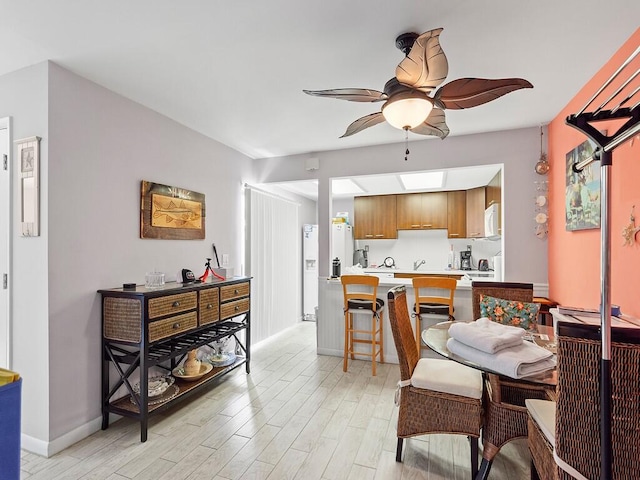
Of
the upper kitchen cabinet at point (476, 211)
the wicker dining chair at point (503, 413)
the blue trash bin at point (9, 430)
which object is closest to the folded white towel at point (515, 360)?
the wicker dining chair at point (503, 413)

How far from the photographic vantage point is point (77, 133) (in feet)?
7.52

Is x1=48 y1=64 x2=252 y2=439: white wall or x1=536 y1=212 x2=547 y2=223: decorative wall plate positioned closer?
x1=48 y1=64 x2=252 y2=439: white wall

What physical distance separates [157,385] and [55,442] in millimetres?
655

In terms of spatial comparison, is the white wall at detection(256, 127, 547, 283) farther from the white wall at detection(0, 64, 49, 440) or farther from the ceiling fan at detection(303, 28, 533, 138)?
the white wall at detection(0, 64, 49, 440)

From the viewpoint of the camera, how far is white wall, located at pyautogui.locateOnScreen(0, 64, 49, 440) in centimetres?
212

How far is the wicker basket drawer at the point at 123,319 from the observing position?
2.28 meters

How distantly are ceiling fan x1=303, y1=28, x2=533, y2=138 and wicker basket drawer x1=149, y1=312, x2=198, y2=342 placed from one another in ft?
6.16

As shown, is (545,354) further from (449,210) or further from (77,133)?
(449,210)

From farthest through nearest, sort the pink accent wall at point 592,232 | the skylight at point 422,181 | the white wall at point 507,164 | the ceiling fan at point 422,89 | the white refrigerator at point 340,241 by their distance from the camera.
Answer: the white refrigerator at point 340,241, the skylight at point 422,181, the white wall at point 507,164, the pink accent wall at point 592,232, the ceiling fan at point 422,89

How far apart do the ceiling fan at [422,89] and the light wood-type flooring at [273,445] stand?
2061 millimetres

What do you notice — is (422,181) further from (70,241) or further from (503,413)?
(70,241)

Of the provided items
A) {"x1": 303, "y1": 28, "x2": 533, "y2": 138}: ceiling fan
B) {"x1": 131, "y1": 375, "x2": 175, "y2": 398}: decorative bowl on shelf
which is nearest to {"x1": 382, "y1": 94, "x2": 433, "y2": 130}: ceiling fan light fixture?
{"x1": 303, "y1": 28, "x2": 533, "y2": 138}: ceiling fan

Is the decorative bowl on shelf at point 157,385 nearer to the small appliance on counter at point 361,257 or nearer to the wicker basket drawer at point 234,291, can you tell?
the wicker basket drawer at point 234,291

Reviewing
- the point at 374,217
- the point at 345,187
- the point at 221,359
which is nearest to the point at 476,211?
the point at 374,217
